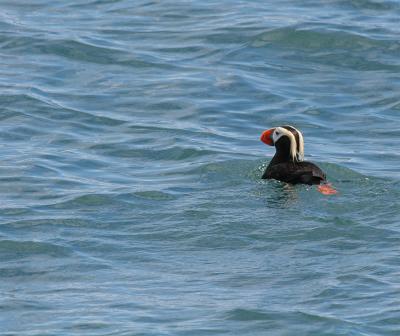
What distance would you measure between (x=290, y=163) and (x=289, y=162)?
9cm

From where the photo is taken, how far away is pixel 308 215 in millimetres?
12109

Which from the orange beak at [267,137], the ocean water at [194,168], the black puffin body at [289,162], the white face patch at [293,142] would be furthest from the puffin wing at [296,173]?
the orange beak at [267,137]

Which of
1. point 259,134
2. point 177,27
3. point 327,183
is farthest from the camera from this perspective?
point 177,27

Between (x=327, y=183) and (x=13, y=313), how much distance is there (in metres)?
4.31

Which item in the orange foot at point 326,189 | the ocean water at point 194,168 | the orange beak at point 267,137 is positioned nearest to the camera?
the ocean water at point 194,168

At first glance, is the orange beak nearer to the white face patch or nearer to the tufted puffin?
the tufted puffin

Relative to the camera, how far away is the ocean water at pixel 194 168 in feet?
32.6

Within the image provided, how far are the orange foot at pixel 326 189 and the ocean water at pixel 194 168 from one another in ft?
0.23

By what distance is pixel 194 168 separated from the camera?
1418 cm

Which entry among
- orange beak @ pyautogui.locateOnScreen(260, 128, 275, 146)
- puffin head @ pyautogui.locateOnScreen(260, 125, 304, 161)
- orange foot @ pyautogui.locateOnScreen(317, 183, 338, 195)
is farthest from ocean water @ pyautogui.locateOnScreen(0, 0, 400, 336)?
puffin head @ pyautogui.locateOnScreen(260, 125, 304, 161)

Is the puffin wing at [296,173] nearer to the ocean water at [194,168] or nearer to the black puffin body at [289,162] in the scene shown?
the black puffin body at [289,162]

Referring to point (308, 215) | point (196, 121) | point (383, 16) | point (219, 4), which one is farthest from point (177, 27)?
point (308, 215)

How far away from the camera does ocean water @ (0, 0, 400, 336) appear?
9945mm

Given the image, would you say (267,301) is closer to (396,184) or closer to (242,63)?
(396,184)
